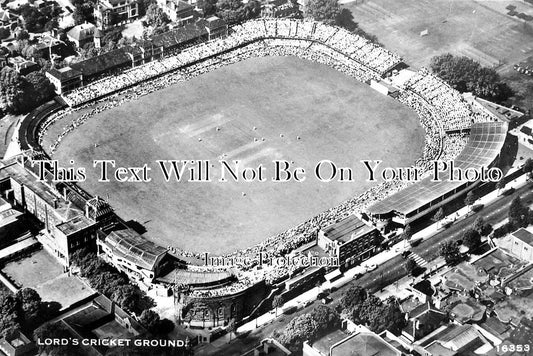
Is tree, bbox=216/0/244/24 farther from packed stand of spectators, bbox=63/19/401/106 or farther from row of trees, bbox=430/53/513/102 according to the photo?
row of trees, bbox=430/53/513/102

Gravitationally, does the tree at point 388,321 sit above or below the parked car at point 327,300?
above

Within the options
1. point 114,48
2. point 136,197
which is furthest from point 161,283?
point 114,48

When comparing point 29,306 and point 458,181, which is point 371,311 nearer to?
point 458,181

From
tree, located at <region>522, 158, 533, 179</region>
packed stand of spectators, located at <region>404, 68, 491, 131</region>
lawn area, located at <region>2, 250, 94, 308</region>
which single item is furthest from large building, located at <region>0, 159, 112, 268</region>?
tree, located at <region>522, 158, 533, 179</region>

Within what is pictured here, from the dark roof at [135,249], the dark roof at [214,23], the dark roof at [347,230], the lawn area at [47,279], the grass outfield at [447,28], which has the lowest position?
the lawn area at [47,279]

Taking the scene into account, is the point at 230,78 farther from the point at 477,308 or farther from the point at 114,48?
the point at 477,308

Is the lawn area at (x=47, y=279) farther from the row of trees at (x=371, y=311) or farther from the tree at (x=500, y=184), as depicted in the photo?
the tree at (x=500, y=184)

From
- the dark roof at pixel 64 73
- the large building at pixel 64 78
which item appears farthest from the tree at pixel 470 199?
the dark roof at pixel 64 73
